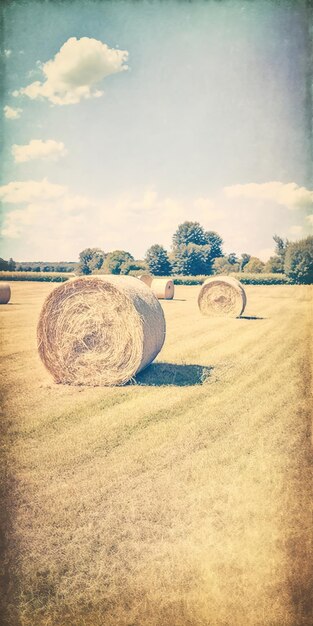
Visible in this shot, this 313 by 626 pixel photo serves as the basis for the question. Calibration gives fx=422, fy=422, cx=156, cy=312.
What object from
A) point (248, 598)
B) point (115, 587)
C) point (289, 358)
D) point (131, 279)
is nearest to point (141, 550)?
point (115, 587)

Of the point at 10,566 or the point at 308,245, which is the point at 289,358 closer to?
the point at 308,245

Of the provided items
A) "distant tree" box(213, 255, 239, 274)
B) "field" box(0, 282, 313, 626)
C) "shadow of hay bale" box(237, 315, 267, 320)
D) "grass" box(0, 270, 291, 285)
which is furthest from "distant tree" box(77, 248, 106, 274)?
"shadow of hay bale" box(237, 315, 267, 320)

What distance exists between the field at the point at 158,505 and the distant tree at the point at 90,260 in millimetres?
1382

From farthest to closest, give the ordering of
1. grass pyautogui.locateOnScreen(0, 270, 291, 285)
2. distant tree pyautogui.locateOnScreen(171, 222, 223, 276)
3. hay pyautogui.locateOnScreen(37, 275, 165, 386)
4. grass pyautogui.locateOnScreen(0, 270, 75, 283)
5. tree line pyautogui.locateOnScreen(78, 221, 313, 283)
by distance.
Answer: grass pyautogui.locateOnScreen(0, 270, 291, 285) < grass pyautogui.locateOnScreen(0, 270, 75, 283) < hay pyautogui.locateOnScreen(37, 275, 165, 386) < distant tree pyautogui.locateOnScreen(171, 222, 223, 276) < tree line pyautogui.locateOnScreen(78, 221, 313, 283)

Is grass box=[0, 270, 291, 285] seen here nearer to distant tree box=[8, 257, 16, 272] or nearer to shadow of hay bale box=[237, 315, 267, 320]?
shadow of hay bale box=[237, 315, 267, 320]

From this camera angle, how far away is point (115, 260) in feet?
17.0

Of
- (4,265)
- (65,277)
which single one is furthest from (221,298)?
(4,265)

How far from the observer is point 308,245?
11.0 feet

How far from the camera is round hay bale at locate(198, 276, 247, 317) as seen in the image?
1195 cm

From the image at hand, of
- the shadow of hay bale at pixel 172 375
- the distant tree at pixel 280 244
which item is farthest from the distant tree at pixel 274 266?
the shadow of hay bale at pixel 172 375

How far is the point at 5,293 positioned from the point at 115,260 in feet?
31.2

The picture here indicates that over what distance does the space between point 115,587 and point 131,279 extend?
4.24 m

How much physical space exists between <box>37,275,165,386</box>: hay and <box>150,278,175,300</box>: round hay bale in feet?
37.6

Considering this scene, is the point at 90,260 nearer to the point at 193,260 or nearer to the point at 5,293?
the point at 193,260
